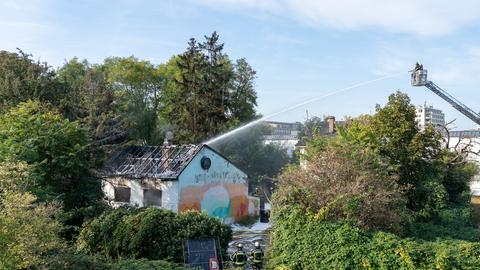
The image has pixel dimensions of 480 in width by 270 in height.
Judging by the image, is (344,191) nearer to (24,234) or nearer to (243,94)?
(24,234)

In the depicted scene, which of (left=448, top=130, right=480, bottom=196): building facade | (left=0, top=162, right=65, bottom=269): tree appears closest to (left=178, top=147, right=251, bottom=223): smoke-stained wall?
(left=448, top=130, right=480, bottom=196): building facade

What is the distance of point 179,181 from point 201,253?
12.8m

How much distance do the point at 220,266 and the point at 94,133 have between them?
13.1 metres

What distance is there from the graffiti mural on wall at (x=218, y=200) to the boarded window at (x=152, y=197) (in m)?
A: 1.59

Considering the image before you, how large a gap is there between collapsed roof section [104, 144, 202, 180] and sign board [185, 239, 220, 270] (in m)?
12.3

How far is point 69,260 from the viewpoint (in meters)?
13.7

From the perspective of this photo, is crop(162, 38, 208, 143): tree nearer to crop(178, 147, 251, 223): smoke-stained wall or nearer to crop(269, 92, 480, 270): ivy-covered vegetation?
crop(178, 147, 251, 223): smoke-stained wall

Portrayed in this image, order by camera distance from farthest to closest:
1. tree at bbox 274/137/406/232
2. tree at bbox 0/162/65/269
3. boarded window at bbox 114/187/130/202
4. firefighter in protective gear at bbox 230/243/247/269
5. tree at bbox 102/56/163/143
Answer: tree at bbox 102/56/163/143 → boarded window at bbox 114/187/130/202 → firefighter in protective gear at bbox 230/243/247/269 → tree at bbox 274/137/406/232 → tree at bbox 0/162/65/269

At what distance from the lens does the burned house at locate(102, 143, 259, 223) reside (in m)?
30.2

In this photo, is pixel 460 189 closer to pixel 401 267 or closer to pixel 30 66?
pixel 401 267

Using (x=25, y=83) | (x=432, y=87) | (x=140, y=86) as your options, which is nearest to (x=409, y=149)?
(x=432, y=87)

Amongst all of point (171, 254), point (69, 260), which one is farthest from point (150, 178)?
point (69, 260)

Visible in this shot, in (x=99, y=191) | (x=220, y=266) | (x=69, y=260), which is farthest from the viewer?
(x=99, y=191)

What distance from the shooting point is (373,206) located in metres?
17.1
